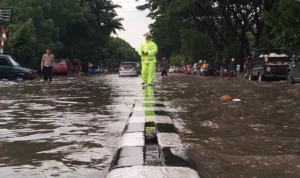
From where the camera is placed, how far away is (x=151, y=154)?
3.80m

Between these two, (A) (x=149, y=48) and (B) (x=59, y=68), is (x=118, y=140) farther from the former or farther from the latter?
(B) (x=59, y=68)

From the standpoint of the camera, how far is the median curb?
2992mm

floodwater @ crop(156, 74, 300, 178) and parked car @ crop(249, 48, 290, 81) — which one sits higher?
parked car @ crop(249, 48, 290, 81)

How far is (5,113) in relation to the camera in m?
6.90

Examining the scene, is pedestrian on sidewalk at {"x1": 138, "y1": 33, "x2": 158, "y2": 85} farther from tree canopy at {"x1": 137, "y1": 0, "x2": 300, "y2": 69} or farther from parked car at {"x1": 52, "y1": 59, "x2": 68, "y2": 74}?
parked car at {"x1": 52, "y1": 59, "x2": 68, "y2": 74}

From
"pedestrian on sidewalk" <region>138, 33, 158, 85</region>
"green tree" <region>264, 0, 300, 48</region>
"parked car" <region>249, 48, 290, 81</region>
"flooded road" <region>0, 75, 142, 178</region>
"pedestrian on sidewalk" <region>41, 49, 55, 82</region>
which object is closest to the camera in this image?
"flooded road" <region>0, 75, 142, 178</region>

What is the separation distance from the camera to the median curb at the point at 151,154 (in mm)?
2992

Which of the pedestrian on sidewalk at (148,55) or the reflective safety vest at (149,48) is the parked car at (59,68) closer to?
the pedestrian on sidewalk at (148,55)

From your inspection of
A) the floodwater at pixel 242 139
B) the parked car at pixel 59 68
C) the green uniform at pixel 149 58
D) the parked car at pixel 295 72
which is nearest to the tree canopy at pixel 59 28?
Result: the parked car at pixel 59 68

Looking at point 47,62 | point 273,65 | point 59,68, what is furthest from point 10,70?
point 273,65

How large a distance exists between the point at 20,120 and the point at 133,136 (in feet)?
8.20

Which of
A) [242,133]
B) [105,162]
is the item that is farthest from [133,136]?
[242,133]

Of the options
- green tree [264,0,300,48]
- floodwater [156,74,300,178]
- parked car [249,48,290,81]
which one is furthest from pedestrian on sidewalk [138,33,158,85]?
parked car [249,48,290,81]

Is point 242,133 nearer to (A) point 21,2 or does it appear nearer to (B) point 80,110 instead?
(B) point 80,110
